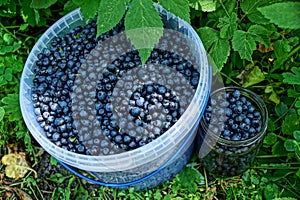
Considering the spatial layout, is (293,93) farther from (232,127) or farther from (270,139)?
(232,127)

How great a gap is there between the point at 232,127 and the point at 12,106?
30.9 inches

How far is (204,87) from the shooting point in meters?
1.37

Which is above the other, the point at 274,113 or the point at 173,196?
the point at 274,113

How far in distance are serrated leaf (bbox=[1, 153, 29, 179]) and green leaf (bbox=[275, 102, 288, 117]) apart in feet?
3.09

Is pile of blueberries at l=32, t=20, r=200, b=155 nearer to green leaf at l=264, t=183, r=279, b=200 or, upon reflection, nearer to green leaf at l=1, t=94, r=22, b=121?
green leaf at l=1, t=94, r=22, b=121

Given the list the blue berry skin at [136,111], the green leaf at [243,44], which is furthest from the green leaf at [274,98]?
the blue berry skin at [136,111]

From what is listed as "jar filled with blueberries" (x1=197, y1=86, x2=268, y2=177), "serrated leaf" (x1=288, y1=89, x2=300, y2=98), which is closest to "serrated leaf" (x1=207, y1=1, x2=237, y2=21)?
→ "jar filled with blueberries" (x1=197, y1=86, x2=268, y2=177)

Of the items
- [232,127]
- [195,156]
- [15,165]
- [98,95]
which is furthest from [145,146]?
[15,165]

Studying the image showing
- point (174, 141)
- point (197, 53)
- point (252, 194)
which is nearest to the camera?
point (174, 141)

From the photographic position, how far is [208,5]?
5.05ft

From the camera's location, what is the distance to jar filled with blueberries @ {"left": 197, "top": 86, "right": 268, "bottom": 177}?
1.49 meters

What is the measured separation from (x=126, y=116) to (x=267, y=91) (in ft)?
2.00

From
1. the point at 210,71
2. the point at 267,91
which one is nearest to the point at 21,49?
the point at 210,71

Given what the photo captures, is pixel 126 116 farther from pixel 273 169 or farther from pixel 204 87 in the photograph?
pixel 273 169
